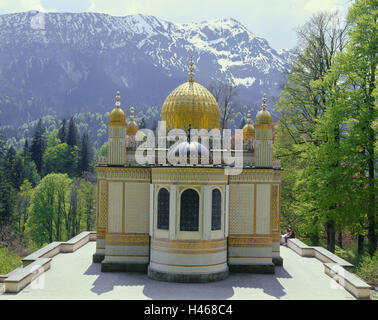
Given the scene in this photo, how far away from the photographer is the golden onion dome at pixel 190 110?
2091 centimetres

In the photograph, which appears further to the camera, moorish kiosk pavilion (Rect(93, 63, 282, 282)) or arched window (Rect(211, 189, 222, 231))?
A: arched window (Rect(211, 189, 222, 231))

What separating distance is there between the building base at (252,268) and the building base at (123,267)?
149 inches

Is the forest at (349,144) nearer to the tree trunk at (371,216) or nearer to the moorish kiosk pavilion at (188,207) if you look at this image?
the tree trunk at (371,216)

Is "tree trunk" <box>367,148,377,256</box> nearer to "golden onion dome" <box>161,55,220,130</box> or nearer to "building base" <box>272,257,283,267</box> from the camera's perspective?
"building base" <box>272,257,283,267</box>

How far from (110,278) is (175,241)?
308 centimetres

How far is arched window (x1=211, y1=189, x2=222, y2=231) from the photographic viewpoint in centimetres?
1777

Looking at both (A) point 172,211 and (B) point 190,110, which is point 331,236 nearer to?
(B) point 190,110

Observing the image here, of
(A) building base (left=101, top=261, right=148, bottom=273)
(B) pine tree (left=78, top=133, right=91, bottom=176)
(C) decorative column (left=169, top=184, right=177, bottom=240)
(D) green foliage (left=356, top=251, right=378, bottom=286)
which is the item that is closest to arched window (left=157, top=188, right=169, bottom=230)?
(C) decorative column (left=169, top=184, right=177, bottom=240)

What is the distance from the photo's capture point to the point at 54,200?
46125 millimetres

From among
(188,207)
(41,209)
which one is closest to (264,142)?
(188,207)

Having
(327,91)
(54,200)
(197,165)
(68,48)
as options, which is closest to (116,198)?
(197,165)

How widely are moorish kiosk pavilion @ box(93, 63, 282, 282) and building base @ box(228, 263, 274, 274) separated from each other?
0.14ft

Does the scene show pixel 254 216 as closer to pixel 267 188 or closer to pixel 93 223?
pixel 267 188

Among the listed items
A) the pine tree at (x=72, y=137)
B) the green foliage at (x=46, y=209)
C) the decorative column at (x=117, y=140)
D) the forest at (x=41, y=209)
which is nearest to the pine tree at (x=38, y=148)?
the pine tree at (x=72, y=137)
